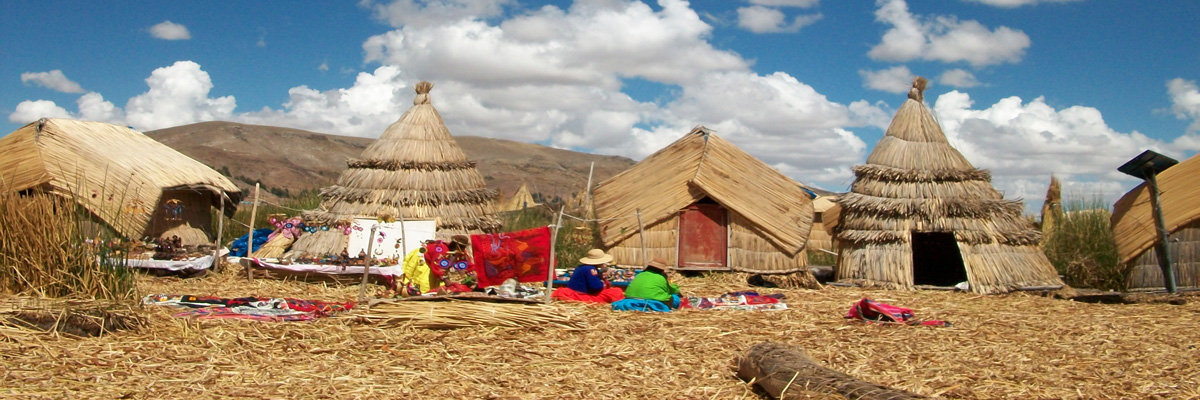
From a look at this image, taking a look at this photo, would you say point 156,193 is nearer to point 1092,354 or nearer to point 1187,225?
point 1092,354

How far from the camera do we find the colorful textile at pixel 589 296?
9.02m

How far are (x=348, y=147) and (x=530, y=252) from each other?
2141 inches

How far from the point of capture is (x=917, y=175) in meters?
11.9

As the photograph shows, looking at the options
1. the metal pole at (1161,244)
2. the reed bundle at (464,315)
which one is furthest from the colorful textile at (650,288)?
the metal pole at (1161,244)

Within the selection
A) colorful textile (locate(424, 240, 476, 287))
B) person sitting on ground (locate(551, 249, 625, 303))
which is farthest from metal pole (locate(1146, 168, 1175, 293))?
colorful textile (locate(424, 240, 476, 287))

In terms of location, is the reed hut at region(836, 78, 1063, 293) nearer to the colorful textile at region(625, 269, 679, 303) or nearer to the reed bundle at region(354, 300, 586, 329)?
the colorful textile at region(625, 269, 679, 303)

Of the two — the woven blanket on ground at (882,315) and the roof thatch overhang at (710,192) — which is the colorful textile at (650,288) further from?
the roof thatch overhang at (710,192)

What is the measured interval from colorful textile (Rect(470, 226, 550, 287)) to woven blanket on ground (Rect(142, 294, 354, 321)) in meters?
1.63

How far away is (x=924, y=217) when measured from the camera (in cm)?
1171

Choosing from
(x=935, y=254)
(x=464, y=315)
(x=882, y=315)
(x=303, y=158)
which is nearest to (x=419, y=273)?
(x=464, y=315)

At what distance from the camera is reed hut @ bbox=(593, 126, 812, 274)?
1291 cm

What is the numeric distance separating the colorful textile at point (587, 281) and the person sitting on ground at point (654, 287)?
18.6 inches

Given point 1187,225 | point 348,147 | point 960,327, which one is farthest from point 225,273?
point 348,147

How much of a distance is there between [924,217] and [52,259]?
30.9ft
